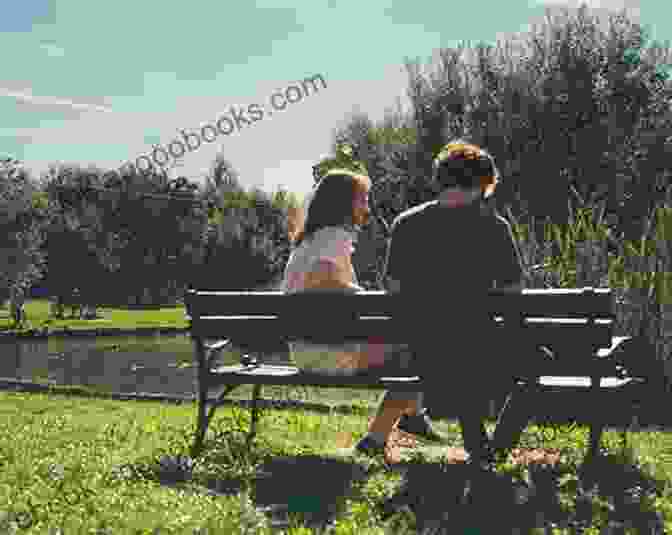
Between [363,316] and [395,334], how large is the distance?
0.22 m

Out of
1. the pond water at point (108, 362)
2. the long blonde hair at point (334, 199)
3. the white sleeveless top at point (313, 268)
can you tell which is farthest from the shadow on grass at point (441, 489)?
the pond water at point (108, 362)

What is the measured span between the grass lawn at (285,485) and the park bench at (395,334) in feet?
1.37

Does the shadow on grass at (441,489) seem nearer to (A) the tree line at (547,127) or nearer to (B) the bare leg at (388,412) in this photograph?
(B) the bare leg at (388,412)

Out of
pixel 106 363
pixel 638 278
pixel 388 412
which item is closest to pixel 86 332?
pixel 106 363

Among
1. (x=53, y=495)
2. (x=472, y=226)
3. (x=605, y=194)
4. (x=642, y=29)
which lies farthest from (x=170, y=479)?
(x=642, y=29)

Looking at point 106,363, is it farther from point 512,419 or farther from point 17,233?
point 17,233

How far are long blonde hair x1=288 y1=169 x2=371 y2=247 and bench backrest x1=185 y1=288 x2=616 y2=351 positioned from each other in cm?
55

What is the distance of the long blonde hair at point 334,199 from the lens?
242 inches

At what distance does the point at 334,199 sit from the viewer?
6.20 metres

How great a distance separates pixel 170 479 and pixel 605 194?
2261 cm

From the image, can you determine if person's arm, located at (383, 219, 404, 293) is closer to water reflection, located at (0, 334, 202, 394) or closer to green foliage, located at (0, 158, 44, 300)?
water reflection, located at (0, 334, 202, 394)

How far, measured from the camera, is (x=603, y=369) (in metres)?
5.40

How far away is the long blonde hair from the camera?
6148 millimetres

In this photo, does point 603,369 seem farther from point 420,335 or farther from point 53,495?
point 53,495
